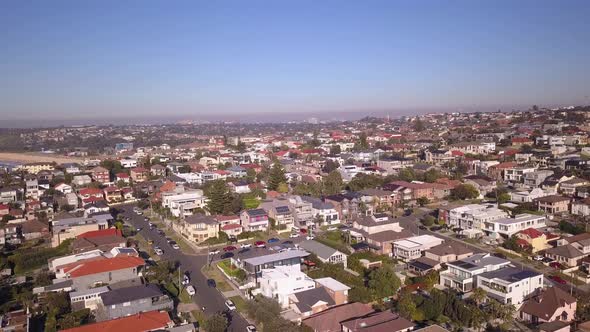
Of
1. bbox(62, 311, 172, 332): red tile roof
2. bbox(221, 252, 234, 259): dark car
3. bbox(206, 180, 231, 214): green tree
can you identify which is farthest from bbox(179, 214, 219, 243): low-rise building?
bbox(62, 311, 172, 332): red tile roof

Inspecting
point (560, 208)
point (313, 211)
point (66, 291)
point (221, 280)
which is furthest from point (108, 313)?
point (560, 208)

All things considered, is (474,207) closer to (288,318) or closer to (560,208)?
(560,208)

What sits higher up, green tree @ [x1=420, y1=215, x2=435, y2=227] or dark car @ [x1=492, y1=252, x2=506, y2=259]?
green tree @ [x1=420, y1=215, x2=435, y2=227]

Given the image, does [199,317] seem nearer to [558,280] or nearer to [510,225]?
[558,280]

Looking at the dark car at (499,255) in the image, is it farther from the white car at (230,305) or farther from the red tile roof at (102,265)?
the red tile roof at (102,265)

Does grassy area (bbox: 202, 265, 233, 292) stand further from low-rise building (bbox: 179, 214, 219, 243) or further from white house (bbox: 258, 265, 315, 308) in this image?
low-rise building (bbox: 179, 214, 219, 243)

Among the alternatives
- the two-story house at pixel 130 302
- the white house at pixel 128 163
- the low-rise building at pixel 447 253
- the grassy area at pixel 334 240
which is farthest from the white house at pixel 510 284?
the white house at pixel 128 163

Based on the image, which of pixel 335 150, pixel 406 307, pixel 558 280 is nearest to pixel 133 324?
pixel 406 307
